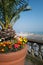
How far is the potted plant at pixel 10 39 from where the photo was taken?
2625mm

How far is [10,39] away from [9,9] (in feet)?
2.10

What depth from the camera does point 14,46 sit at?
2.75 meters

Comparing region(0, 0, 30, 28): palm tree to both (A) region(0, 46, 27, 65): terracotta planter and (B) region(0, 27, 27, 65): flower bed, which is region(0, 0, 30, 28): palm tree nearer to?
(B) region(0, 27, 27, 65): flower bed

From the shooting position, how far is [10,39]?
3.17 m

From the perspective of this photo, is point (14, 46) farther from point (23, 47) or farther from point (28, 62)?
point (28, 62)

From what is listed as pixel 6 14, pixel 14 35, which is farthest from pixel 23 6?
pixel 14 35

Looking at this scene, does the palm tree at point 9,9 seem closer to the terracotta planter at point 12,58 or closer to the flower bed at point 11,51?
the flower bed at point 11,51

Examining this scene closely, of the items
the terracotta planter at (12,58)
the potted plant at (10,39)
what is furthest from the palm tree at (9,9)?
the terracotta planter at (12,58)

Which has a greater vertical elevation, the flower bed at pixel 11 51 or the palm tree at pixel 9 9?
the palm tree at pixel 9 9

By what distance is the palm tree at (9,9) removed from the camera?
10.0ft

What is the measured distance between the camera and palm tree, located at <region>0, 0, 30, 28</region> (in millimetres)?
3050

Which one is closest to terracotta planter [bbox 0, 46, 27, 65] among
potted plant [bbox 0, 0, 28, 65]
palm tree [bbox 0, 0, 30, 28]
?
potted plant [bbox 0, 0, 28, 65]

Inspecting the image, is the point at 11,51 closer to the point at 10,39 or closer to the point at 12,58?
the point at 12,58

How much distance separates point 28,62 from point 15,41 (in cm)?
83
